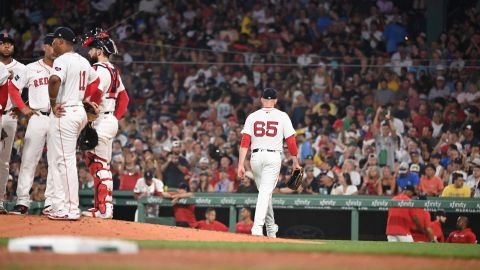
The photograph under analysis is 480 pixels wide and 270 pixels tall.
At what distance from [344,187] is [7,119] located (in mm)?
6912

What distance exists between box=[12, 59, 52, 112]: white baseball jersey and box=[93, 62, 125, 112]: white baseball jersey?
2.09 feet

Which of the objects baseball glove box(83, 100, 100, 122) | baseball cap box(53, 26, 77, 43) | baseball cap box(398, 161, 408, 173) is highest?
baseball cap box(53, 26, 77, 43)

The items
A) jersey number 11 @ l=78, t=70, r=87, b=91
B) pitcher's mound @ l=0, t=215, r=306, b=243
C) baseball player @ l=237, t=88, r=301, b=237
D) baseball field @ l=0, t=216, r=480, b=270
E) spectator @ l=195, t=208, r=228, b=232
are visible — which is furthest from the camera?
spectator @ l=195, t=208, r=228, b=232

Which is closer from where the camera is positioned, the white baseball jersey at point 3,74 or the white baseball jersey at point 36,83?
the white baseball jersey at point 3,74

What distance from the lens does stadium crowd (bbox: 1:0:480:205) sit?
1719cm

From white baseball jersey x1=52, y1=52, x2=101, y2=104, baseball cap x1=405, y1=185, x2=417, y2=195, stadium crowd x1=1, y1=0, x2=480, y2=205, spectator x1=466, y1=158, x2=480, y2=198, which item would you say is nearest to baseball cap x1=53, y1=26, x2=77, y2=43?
white baseball jersey x1=52, y1=52, x2=101, y2=104

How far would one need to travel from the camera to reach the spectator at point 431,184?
1623cm

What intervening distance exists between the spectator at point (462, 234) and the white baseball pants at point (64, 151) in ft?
22.2

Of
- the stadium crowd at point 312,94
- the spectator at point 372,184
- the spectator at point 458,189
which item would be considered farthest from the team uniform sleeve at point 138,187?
the spectator at point 458,189

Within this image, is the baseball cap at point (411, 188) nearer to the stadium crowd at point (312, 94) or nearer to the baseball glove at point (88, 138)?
the stadium crowd at point (312, 94)

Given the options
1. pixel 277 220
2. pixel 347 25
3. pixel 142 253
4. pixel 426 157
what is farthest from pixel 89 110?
pixel 347 25

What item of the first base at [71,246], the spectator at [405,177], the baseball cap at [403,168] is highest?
the baseball cap at [403,168]

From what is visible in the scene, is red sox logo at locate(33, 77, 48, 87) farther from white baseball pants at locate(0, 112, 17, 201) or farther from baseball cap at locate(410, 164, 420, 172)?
baseball cap at locate(410, 164, 420, 172)

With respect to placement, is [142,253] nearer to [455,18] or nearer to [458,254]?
[458,254]
